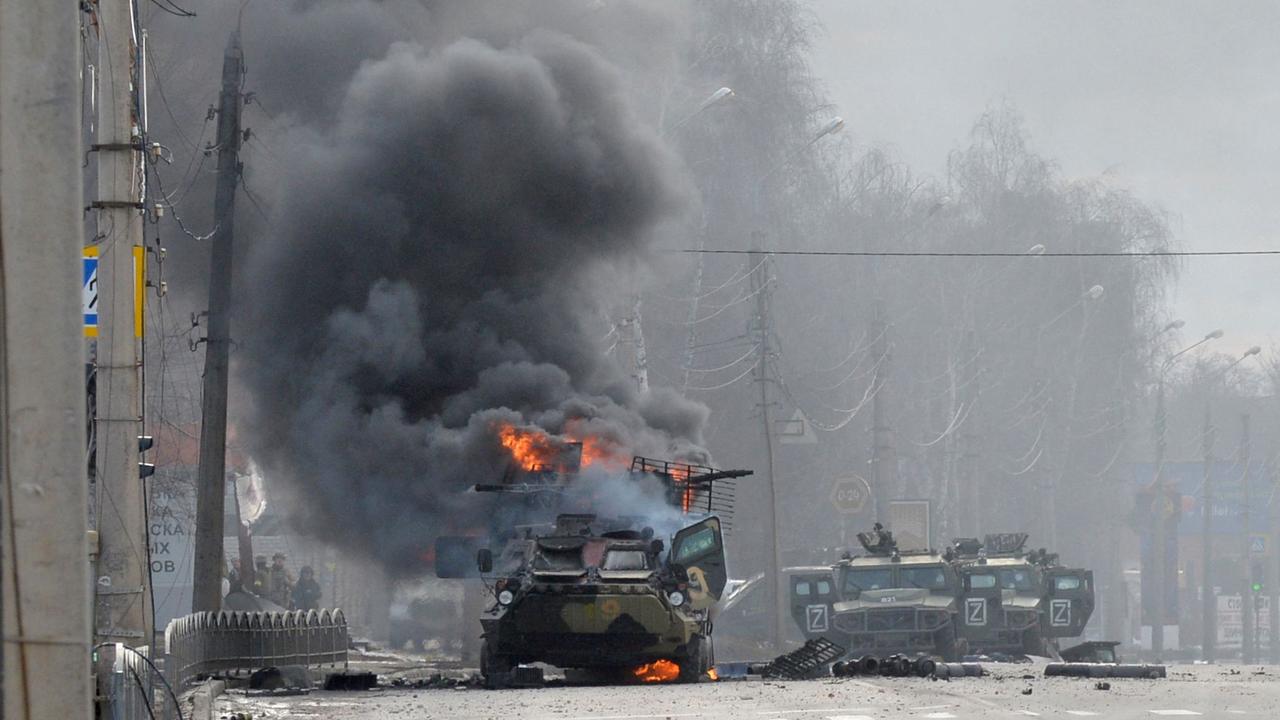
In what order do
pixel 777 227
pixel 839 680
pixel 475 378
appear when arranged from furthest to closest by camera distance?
pixel 777 227 → pixel 475 378 → pixel 839 680

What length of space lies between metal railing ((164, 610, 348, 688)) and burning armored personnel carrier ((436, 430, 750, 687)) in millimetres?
2826

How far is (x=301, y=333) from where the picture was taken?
25.9 meters

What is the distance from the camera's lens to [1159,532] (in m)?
62.5

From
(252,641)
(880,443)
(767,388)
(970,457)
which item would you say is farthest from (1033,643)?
(970,457)

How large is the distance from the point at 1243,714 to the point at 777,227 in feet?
125

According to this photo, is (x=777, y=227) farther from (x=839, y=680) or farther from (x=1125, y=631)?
(x=839, y=680)

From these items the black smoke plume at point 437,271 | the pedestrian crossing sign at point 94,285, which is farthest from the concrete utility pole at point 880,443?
the pedestrian crossing sign at point 94,285

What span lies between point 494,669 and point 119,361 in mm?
4595

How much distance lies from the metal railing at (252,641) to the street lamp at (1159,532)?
121 ft

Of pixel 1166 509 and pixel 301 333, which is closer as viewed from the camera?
pixel 301 333

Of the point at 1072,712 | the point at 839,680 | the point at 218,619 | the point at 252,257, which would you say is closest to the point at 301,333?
the point at 252,257

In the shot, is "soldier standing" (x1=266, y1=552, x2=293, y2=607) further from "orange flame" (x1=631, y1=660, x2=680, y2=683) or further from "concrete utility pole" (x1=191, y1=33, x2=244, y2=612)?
"orange flame" (x1=631, y1=660, x2=680, y2=683)

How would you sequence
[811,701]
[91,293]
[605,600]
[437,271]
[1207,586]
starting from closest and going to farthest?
[811,701] → [91,293] → [605,600] → [437,271] → [1207,586]

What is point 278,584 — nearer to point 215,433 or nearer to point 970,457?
point 215,433
